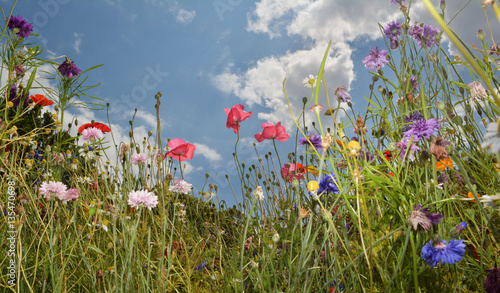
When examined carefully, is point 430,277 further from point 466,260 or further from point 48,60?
point 48,60

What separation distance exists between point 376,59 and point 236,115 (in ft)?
3.23

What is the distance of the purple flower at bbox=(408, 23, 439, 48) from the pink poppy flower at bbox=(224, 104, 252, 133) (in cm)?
123

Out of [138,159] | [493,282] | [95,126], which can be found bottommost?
[493,282]

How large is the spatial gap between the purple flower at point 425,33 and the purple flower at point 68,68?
8.28 ft

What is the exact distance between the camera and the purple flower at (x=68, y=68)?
3035mm

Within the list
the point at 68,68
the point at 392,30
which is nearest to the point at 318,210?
the point at 392,30

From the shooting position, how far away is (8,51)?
2.61 m

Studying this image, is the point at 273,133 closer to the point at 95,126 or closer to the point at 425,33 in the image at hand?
the point at 425,33

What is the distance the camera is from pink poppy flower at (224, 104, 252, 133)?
2094 millimetres

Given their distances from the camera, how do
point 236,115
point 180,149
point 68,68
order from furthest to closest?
point 68,68 → point 180,149 → point 236,115

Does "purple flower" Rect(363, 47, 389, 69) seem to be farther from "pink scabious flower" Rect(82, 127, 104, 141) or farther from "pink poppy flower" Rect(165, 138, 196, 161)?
"pink scabious flower" Rect(82, 127, 104, 141)

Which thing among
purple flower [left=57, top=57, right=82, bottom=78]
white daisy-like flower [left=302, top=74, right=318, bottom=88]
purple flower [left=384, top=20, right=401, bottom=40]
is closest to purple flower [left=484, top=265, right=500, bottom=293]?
white daisy-like flower [left=302, top=74, right=318, bottom=88]

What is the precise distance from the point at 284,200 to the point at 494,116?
1.37 metres

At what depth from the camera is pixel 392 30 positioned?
8.25ft
